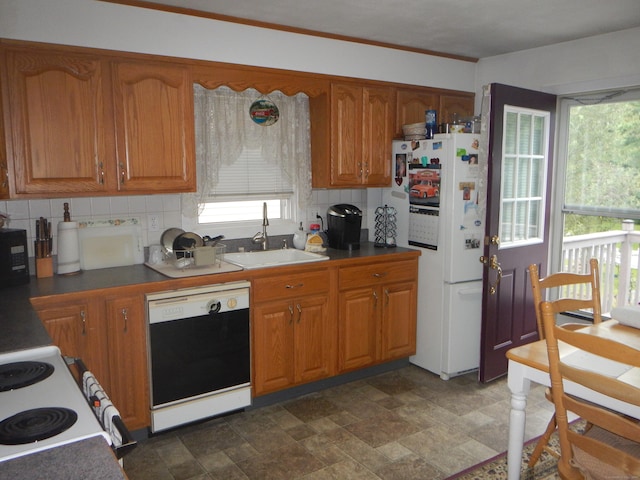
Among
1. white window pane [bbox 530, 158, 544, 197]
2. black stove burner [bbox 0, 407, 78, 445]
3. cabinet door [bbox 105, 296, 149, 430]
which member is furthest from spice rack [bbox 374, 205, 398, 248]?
black stove burner [bbox 0, 407, 78, 445]

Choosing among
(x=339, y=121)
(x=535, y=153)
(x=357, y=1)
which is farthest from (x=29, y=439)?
(x=535, y=153)

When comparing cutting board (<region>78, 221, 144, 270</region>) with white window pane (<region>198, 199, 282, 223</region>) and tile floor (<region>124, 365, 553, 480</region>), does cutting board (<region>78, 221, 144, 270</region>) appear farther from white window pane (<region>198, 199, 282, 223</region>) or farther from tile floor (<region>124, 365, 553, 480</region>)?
tile floor (<region>124, 365, 553, 480</region>)

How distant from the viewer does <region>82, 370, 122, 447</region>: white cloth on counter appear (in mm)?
1284

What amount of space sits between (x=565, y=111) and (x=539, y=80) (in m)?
0.29

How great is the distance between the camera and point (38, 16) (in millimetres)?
2559

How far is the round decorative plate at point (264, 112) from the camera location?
3572 mm

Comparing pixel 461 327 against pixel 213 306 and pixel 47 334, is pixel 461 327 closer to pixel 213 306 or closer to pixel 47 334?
pixel 213 306

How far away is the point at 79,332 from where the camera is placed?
259 cm

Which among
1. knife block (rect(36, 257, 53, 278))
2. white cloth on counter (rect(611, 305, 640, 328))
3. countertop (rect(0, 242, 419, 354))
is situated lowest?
white cloth on counter (rect(611, 305, 640, 328))

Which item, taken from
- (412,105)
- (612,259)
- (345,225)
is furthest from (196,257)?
(612,259)

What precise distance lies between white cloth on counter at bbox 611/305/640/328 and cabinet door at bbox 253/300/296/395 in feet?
5.76

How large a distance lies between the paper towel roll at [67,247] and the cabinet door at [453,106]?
2.75 meters

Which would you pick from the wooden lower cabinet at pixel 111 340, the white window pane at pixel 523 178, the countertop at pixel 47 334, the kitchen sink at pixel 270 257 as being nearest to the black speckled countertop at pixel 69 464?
the countertop at pixel 47 334

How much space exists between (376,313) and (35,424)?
8.55 ft
